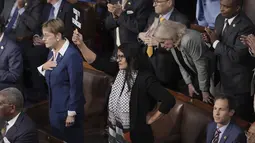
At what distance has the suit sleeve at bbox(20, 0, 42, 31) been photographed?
20.2ft

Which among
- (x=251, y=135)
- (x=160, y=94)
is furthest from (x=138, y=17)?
(x=251, y=135)

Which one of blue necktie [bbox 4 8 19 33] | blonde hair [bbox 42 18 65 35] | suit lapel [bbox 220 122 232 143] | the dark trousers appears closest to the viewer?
suit lapel [bbox 220 122 232 143]

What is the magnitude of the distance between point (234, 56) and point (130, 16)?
1.22m

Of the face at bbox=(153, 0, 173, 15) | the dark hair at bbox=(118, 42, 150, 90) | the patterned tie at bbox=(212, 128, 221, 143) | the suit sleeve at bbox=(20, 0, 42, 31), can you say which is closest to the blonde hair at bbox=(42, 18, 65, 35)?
the dark hair at bbox=(118, 42, 150, 90)

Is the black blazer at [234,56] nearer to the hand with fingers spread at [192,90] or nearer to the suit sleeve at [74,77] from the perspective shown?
the hand with fingers spread at [192,90]

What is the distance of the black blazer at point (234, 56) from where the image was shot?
4.51m

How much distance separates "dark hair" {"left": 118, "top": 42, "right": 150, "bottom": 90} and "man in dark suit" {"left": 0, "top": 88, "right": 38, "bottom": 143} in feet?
2.32

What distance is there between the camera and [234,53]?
452 centimetres

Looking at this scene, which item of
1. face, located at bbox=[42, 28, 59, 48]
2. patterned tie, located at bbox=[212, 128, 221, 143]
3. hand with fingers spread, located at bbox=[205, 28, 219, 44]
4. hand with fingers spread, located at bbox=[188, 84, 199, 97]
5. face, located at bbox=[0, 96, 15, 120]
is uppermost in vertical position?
face, located at bbox=[42, 28, 59, 48]

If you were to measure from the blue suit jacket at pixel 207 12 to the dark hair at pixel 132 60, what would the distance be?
162 centimetres

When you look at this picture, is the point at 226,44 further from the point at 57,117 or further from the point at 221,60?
the point at 57,117

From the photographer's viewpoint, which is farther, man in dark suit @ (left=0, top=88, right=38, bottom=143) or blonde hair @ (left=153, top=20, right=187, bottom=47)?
blonde hair @ (left=153, top=20, right=187, bottom=47)

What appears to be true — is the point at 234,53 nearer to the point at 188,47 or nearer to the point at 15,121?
the point at 188,47

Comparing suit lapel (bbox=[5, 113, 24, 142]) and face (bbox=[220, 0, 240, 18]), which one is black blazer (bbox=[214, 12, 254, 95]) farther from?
suit lapel (bbox=[5, 113, 24, 142])
